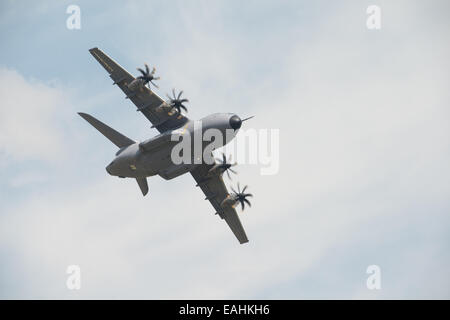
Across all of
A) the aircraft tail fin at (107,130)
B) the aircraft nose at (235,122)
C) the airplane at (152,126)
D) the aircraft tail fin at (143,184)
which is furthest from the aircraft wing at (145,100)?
the aircraft tail fin at (143,184)

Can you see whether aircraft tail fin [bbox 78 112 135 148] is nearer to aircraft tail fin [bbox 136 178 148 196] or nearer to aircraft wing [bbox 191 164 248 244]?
aircraft tail fin [bbox 136 178 148 196]

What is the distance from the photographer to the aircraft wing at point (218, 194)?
62.0 meters

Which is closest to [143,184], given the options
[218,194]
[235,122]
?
[218,194]

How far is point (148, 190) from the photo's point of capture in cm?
6166

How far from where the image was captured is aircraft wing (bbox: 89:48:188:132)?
56.8m

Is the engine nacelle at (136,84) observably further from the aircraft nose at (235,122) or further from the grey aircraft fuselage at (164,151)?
the aircraft nose at (235,122)

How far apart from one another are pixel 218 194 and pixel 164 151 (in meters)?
9.55

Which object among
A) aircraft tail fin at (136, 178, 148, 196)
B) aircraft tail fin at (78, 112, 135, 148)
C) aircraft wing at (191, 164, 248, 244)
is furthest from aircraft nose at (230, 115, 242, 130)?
aircraft tail fin at (136, 178, 148, 196)

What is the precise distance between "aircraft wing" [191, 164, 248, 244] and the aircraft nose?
806cm
